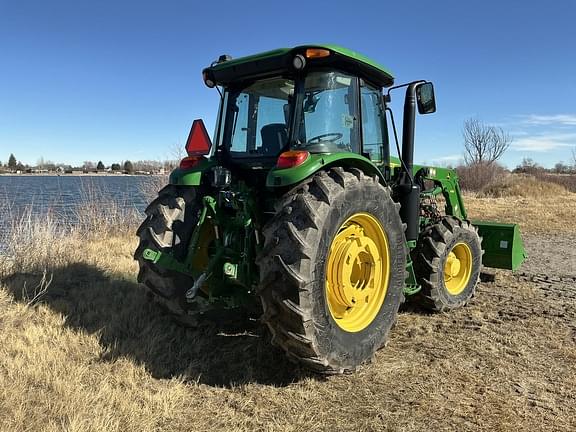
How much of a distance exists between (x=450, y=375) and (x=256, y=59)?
2896 mm

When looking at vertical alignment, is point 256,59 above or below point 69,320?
above

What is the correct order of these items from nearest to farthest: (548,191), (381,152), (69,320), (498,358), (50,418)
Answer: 1. (50,418)
2. (498,358)
3. (69,320)
4. (381,152)
5. (548,191)

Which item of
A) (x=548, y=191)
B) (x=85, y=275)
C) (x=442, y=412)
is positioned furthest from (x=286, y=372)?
(x=548, y=191)

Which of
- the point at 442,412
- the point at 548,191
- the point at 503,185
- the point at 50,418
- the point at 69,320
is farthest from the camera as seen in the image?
the point at 503,185

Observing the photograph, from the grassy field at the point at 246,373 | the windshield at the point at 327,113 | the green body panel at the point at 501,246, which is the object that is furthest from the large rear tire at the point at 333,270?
the green body panel at the point at 501,246

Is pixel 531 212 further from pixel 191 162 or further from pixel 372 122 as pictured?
pixel 191 162

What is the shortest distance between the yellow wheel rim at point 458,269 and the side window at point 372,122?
1740 millimetres

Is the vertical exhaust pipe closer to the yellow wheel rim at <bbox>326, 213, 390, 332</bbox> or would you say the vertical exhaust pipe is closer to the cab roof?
the cab roof

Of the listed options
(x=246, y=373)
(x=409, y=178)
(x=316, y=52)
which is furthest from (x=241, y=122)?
(x=246, y=373)

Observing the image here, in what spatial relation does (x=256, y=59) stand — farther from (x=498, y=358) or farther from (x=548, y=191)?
(x=548, y=191)

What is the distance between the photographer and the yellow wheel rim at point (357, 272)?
3.65 meters

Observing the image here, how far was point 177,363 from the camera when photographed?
3816mm

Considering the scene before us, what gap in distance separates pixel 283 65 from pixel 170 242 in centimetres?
168

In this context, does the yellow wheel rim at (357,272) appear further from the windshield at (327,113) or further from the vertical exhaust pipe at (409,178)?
the vertical exhaust pipe at (409,178)
